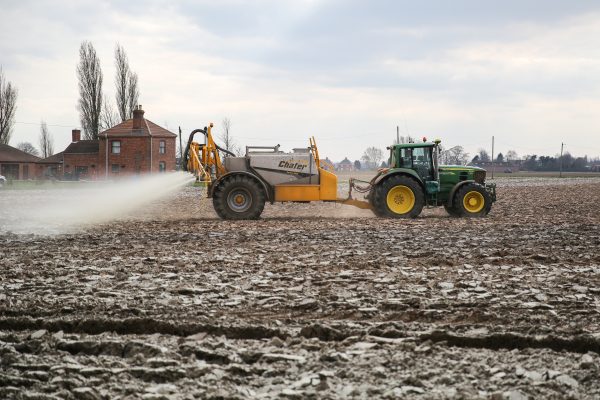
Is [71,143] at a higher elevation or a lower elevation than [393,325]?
higher

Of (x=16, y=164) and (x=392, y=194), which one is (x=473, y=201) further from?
(x=16, y=164)

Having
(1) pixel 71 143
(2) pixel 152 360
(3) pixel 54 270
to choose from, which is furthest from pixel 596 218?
(1) pixel 71 143

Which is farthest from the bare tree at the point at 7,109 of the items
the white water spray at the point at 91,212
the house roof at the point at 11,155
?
the white water spray at the point at 91,212

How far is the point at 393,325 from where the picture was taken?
640 cm

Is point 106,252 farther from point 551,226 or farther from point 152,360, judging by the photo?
point 551,226

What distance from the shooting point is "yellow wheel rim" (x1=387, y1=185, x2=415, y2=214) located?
61.3ft

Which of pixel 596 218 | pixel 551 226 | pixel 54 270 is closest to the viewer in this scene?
pixel 54 270

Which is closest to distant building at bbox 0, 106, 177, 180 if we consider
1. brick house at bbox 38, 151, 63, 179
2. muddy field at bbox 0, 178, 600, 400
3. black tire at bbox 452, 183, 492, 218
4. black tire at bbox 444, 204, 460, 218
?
brick house at bbox 38, 151, 63, 179

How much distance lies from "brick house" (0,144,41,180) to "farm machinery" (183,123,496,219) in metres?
61.2

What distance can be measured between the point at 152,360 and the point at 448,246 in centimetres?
777

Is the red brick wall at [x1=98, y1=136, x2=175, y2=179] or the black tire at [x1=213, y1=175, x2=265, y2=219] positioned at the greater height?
the red brick wall at [x1=98, y1=136, x2=175, y2=179]

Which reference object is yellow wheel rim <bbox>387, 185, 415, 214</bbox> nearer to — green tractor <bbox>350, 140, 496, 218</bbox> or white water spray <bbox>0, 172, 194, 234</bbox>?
green tractor <bbox>350, 140, 496, 218</bbox>

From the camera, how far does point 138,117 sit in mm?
61750

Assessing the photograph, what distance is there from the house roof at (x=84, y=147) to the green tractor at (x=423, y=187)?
55.7 metres
